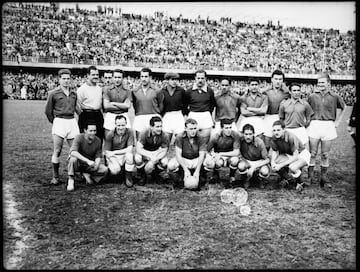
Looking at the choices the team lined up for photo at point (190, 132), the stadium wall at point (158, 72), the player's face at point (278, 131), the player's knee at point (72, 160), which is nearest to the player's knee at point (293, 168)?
the team lined up for photo at point (190, 132)

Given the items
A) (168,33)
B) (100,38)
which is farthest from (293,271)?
(168,33)

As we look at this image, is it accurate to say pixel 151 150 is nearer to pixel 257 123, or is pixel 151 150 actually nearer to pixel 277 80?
pixel 257 123

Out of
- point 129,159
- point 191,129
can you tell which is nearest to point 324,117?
point 191,129

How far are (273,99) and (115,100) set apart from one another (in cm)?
295

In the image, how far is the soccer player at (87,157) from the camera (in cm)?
601

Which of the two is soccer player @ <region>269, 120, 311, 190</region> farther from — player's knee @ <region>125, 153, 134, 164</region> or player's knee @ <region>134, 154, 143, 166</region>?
player's knee @ <region>125, 153, 134, 164</region>

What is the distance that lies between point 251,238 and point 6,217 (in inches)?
123

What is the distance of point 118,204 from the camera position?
17.5 feet

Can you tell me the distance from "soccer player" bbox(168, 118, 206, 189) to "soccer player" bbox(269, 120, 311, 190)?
4.13ft

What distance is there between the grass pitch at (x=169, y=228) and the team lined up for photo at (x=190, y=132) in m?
0.37

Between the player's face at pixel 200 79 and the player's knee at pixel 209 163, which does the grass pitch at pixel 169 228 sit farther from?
the player's face at pixel 200 79

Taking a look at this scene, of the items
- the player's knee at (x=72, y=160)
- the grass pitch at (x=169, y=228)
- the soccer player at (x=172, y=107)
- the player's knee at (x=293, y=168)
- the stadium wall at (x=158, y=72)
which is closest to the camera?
the grass pitch at (x=169, y=228)

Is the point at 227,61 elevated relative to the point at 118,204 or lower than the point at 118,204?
elevated

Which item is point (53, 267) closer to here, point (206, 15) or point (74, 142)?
point (74, 142)
